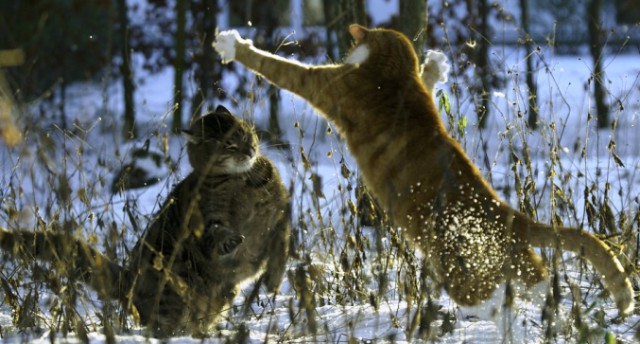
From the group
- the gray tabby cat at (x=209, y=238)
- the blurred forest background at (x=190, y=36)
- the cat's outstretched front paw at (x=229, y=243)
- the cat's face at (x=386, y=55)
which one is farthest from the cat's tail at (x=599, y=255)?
the blurred forest background at (x=190, y=36)

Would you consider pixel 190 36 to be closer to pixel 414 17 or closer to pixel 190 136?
pixel 414 17

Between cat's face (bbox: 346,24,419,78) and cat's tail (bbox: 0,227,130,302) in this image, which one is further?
cat's face (bbox: 346,24,419,78)

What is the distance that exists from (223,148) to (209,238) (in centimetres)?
47

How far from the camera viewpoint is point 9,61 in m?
1.96

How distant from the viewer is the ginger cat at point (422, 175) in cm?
330

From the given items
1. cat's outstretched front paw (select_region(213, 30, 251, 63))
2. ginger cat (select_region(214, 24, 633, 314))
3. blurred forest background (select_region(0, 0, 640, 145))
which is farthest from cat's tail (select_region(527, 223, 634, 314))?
blurred forest background (select_region(0, 0, 640, 145))

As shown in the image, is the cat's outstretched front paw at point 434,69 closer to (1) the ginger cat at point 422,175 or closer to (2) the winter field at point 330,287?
(1) the ginger cat at point 422,175

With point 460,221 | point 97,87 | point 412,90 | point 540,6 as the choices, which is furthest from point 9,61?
point 540,6

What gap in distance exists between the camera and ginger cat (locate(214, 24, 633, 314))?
330 centimetres

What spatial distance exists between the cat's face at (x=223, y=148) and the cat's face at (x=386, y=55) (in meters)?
0.79

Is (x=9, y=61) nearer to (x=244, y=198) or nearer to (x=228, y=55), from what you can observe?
(x=244, y=198)

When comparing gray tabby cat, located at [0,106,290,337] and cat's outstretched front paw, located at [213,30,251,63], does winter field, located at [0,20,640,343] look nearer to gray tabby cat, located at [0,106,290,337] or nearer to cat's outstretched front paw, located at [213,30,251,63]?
gray tabby cat, located at [0,106,290,337]

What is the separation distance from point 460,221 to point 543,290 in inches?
15.4

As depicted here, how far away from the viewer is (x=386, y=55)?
4.86m
